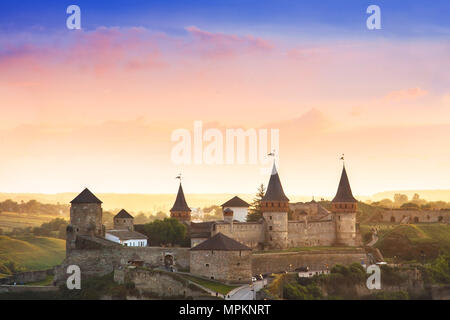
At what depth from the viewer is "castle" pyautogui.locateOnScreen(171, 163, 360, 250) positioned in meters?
90.5

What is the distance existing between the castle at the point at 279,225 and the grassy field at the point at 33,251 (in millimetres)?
32849

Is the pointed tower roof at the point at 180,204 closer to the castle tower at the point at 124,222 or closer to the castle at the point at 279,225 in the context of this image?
the castle at the point at 279,225

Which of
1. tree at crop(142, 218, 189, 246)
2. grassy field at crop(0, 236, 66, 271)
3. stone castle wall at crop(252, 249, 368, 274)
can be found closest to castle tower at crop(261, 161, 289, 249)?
stone castle wall at crop(252, 249, 368, 274)

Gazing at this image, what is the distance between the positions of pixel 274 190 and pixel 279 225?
12.0 ft

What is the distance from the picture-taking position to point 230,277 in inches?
3061

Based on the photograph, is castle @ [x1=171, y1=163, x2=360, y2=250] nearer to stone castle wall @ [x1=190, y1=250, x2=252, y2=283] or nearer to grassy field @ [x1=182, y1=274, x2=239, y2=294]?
stone castle wall @ [x1=190, y1=250, x2=252, y2=283]

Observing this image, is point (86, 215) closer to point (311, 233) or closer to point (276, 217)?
point (276, 217)

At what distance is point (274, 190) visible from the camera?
3674 inches

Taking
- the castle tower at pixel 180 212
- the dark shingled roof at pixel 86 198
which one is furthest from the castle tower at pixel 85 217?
the castle tower at pixel 180 212

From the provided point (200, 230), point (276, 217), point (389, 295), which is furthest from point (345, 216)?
point (200, 230)

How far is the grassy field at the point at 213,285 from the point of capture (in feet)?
244

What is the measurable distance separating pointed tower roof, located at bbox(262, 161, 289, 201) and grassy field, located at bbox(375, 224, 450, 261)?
15155 millimetres
